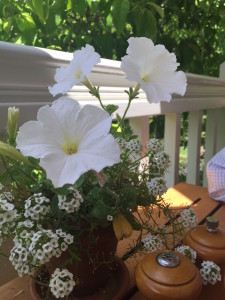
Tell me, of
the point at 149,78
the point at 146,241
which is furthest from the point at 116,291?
the point at 149,78

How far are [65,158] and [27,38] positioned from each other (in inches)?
36.0

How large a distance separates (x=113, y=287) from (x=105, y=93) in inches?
24.1

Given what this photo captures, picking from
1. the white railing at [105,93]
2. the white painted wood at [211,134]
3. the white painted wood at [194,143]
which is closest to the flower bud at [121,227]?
the white railing at [105,93]

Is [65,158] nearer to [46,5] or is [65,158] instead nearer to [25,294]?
[25,294]

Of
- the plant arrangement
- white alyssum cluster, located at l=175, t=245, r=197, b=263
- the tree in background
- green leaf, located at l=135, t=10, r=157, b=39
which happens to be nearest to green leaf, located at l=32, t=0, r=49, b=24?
the tree in background

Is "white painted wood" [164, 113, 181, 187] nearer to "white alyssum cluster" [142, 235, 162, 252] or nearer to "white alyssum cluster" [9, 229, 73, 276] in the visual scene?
"white alyssum cluster" [142, 235, 162, 252]

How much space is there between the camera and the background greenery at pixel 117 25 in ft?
3.82

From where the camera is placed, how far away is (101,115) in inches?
16.2

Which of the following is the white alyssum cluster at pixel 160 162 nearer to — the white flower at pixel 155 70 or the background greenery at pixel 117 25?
the white flower at pixel 155 70

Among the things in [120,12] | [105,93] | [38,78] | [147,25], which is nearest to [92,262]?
[38,78]

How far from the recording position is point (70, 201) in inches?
16.6

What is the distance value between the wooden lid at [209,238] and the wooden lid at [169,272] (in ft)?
0.34

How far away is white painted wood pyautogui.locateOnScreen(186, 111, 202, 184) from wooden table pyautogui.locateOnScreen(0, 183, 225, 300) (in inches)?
22.9

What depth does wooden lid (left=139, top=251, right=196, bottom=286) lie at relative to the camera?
0.46 meters
